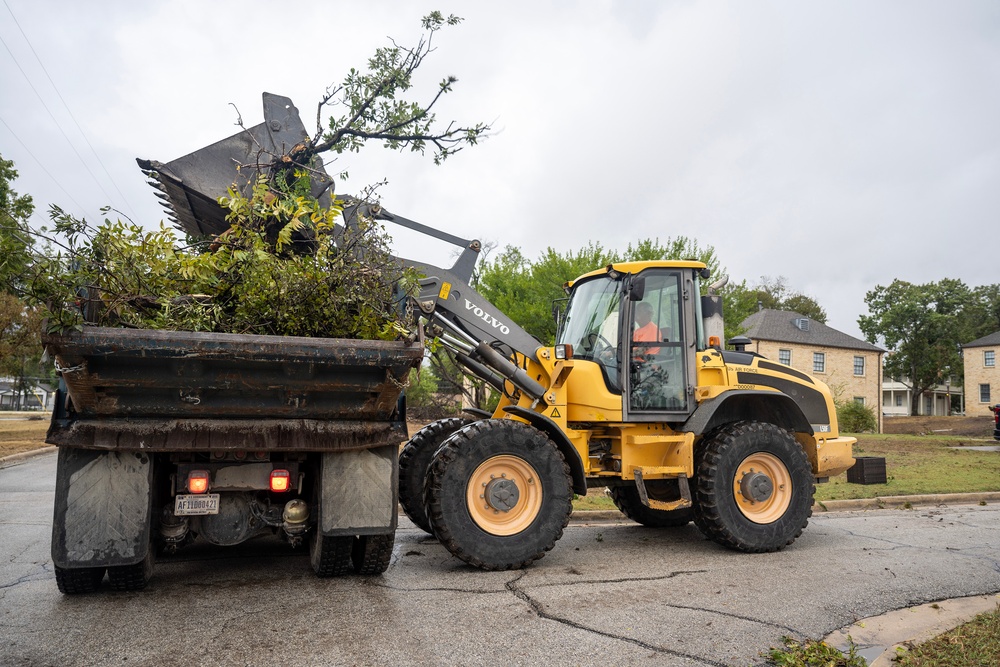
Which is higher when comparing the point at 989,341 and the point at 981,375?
the point at 989,341

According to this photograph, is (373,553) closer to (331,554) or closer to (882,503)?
(331,554)

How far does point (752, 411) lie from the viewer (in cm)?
762

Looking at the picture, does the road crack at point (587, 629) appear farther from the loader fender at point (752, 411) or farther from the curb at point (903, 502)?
the curb at point (903, 502)

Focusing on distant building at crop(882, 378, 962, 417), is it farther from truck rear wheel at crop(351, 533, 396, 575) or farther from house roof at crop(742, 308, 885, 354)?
truck rear wheel at crop(351, 533, 396, 575)

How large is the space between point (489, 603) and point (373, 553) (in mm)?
1056

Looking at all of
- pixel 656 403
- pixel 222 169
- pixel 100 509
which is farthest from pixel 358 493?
pixel 656 403

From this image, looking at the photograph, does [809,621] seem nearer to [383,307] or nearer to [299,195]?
[383,307]

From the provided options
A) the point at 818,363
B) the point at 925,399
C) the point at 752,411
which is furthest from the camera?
the point at 925,399

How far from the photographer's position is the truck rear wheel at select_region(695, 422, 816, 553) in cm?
681

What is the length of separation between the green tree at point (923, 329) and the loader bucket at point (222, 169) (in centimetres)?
6743

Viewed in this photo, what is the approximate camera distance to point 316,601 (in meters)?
4.93

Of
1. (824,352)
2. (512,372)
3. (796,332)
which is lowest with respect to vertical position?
(512,372)

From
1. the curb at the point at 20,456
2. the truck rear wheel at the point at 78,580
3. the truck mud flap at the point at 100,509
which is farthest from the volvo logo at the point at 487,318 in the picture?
the curb at the point at 20,456

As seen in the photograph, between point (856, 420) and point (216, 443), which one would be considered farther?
point (856, 420)
